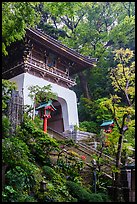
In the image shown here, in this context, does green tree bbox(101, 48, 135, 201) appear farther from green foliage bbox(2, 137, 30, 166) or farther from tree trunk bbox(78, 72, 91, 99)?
tree trunk bbox(78, 72, 91, 99)

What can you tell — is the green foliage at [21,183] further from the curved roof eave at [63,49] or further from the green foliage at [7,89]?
the curved roof eave at [63,49]

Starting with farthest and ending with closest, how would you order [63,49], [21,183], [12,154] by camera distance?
1. [63,49]
2. [12,154]
3. [21,183]

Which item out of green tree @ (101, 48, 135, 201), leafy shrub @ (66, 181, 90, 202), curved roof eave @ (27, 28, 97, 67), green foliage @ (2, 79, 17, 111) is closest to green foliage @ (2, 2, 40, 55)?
green foliage @ (2, 79, 17, 111)

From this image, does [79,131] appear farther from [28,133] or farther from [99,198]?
[99,198]

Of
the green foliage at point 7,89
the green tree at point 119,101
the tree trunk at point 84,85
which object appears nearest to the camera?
the green foliage at point 7,89

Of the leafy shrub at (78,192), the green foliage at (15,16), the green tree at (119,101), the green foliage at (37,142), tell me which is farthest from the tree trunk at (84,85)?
the green foliage at (15,16)

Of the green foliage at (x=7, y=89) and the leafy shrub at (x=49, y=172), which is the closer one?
the green foliage at (x=7, y=89)

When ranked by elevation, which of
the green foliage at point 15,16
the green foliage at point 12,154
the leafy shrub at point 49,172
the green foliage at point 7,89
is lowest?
the leafy shrub at point 49,172

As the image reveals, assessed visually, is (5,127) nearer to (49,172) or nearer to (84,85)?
(49,172)

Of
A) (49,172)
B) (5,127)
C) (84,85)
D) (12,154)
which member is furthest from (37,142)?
(84,85)

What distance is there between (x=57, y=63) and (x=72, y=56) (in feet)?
3.82

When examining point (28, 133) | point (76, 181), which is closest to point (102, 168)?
point (76, 181)

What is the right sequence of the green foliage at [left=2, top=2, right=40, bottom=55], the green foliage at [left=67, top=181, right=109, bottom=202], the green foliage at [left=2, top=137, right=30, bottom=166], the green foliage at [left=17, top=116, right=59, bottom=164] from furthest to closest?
the green foliage at [left=17, top=116, right=59, bottom=164], the green foliage at [left=67, top=181, right=109, bottom=202], the green foliage at [left=2, top=137, right=30, bottom=166], the green foliage at [left=2, top=2, right=40, bottom=55]

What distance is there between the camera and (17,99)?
29.3 ft
